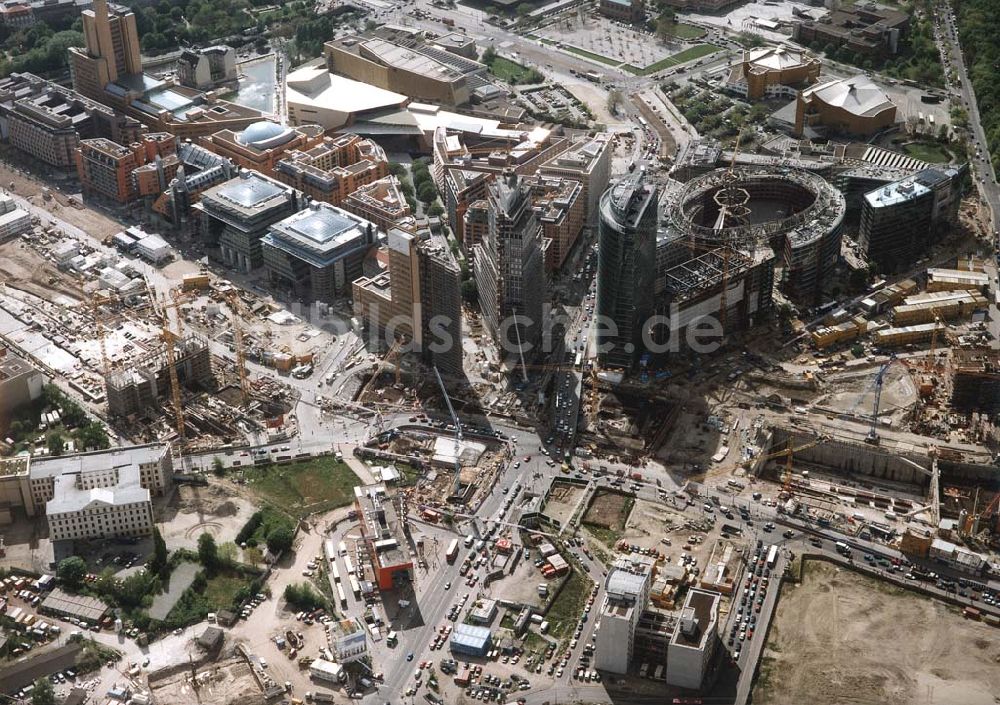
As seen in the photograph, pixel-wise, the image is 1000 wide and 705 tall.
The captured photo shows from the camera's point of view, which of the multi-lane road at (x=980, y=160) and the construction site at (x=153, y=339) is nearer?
the construction site at (x=153, y=339)

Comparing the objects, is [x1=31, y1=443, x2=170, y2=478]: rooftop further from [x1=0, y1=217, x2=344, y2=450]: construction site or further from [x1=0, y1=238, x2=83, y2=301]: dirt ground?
[x1=0, y1=238, x2=83, y2=301]: dirt ground

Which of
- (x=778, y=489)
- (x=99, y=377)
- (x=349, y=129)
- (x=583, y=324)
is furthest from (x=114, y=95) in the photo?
(x=778, y=489)

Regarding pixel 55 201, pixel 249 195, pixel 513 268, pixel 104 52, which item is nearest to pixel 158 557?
pixel 513 268

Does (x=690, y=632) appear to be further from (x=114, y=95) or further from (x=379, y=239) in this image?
(x=114, y=95)

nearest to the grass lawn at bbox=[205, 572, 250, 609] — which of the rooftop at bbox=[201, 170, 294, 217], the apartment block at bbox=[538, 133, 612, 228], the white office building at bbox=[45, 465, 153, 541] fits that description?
the white office building at bbox=[45, 465, 153, 541]

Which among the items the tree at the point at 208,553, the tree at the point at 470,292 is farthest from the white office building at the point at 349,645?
the tree at the point at 470,292

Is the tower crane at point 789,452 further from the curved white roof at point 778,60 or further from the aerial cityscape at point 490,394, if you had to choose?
the curved white roof at point 778,60
